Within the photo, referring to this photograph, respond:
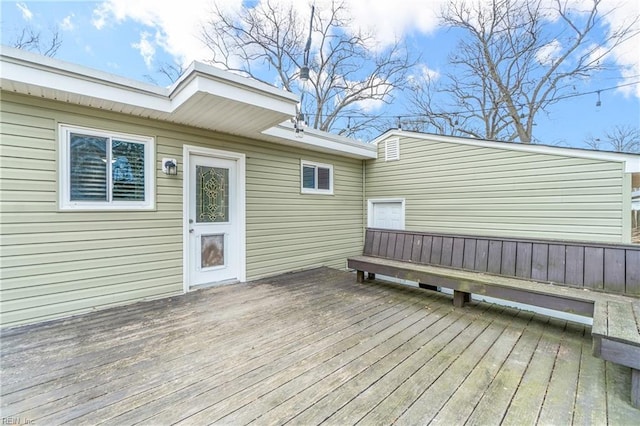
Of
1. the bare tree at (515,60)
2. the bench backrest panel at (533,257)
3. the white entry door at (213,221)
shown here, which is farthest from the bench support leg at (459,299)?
the bare tree at (515,60)

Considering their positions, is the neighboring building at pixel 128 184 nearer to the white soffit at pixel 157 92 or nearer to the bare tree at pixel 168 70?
the white soffit at pixel 157 92

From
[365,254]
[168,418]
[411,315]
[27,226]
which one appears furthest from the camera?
[365,254]

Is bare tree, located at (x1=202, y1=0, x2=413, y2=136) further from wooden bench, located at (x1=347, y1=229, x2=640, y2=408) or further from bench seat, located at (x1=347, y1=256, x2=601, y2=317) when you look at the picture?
bench seat, located at (x1=347, y1=256, x2=601, y2=317)

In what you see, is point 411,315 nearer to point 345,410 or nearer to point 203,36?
point 345,410

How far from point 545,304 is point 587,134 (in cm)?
1372

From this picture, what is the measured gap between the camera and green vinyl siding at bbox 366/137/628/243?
4.38m


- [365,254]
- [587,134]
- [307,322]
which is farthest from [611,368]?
[587,134]

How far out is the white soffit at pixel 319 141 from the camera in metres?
4.83

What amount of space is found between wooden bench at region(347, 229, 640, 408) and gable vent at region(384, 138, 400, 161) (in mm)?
2557

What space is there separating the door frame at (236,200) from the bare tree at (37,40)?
7150 millimetres

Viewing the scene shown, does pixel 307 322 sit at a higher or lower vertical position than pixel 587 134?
lower

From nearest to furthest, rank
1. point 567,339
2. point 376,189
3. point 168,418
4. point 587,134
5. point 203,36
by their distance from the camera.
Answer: point 168,418
point 567,339
point 376,189
point 203,36
point 587,134

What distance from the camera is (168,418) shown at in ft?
5.40

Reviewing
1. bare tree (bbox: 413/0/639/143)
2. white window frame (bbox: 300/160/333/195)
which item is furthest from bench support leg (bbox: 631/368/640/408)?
bare tree (bbox: 413/0/639/143)
